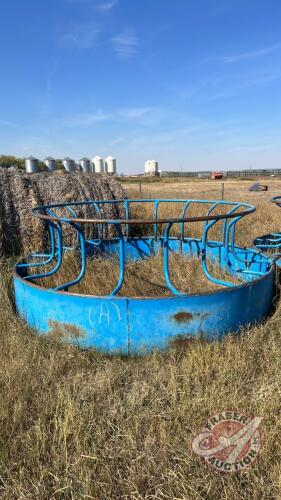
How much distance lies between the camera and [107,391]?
9.28ft

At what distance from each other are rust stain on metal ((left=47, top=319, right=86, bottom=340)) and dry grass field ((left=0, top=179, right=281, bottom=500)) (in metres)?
0.09

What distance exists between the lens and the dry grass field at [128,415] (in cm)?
208

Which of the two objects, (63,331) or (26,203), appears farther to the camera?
(26,203)

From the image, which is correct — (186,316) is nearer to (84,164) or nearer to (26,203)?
(26,203)

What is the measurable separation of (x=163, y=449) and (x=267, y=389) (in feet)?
2.97

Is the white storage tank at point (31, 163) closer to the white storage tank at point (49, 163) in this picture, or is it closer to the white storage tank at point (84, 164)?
the white storage tank at point (49, 163)

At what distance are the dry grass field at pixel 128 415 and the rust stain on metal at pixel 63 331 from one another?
0.28 ft

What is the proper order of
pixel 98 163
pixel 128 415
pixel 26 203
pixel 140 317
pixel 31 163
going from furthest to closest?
pixel 98 163 → pixel 31 163 → pixel 26 203 → pixel 140 317 → pixel 128 415

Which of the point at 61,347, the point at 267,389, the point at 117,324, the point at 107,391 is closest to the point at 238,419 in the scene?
the point at 267,389

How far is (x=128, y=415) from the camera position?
102 inches

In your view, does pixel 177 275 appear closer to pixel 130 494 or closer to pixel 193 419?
pixel 193 419

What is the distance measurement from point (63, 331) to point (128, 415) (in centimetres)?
119

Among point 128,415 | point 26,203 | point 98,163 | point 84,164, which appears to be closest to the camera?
point 128,415

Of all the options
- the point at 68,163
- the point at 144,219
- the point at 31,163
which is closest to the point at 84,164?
the point at 68,163
